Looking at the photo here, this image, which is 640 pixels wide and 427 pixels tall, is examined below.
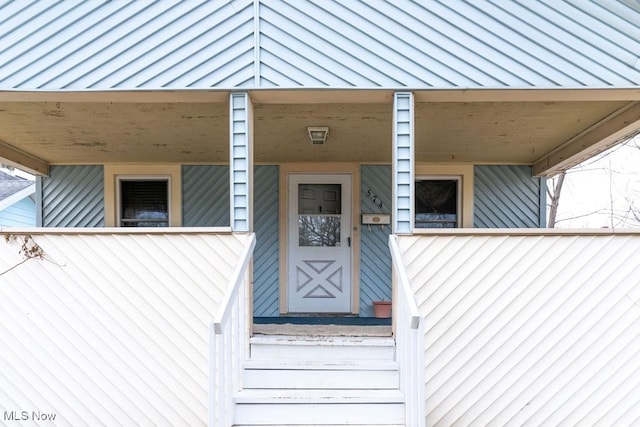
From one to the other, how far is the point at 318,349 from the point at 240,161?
1509 mm

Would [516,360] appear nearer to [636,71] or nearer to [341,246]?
[636,71]

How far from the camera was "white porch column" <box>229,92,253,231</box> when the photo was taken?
3.14 meters

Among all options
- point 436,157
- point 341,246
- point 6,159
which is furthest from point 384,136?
point 6,159

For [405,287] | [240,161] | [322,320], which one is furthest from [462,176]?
[240,161]

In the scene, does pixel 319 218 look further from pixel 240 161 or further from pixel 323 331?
pixel 240 161

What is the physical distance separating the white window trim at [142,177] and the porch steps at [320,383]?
2.85m

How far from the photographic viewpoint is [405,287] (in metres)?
2.68

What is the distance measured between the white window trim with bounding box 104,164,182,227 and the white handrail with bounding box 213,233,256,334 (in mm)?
2748

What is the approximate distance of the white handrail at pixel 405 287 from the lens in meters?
2.46

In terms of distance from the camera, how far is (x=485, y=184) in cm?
556

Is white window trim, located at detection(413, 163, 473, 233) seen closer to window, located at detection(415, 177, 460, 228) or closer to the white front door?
window, located at detection(415, 177, 460, 228)

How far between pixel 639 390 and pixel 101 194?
19.5ft
